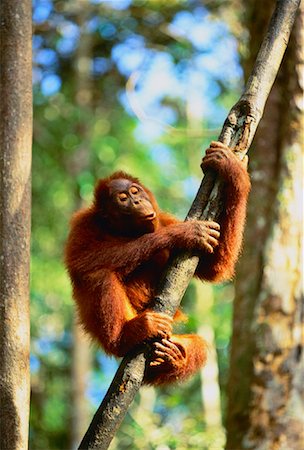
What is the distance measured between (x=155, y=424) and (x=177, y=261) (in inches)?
206

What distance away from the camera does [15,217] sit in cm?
371

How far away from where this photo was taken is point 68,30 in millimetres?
11406

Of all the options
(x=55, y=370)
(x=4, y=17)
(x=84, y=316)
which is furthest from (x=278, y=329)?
(x=55, y=370)

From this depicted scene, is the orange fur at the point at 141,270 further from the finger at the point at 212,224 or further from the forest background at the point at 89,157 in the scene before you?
the forest background at the point at 89,157

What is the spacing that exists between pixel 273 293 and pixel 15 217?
2514 mm

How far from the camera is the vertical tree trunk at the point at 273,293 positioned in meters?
5.34

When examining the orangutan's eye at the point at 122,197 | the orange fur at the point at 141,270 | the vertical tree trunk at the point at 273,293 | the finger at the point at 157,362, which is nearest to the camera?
the orange fur at the point at 141,270

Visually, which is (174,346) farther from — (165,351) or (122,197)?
(122,197)

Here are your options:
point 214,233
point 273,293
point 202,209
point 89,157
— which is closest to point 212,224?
point 214,233

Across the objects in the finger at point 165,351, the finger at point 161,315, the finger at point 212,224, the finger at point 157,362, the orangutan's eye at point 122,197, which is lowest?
the finger at point 157,362

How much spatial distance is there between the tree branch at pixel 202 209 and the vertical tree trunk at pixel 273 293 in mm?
2024

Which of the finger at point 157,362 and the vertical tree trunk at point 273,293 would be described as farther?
the vertical tree trunk at point 273,293

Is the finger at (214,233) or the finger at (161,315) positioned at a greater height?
the finger at (214,233)

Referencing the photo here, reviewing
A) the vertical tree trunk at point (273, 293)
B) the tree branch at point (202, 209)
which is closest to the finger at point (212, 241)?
the tree branch at point (202, 209)
